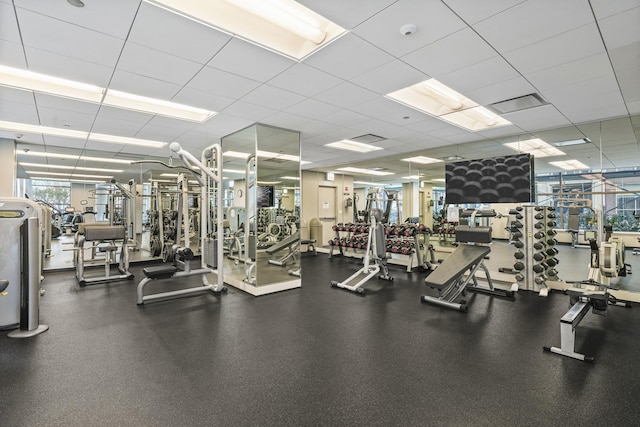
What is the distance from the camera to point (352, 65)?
2.88 m

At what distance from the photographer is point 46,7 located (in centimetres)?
204

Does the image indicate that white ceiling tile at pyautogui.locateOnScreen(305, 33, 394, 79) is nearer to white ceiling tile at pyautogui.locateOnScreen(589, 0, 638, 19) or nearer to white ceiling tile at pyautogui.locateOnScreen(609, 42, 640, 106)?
white ceiling tile at pyautogui.locateOnScreen(589, 0, 638, 19)

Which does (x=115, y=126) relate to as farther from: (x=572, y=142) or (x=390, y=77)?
(x=572, y=142)

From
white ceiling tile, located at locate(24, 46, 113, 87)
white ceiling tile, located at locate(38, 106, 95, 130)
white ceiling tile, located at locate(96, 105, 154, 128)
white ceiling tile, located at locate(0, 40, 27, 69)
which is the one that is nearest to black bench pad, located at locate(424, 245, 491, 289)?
white ceiling tile, located at locate(24, 46, 113, 87)

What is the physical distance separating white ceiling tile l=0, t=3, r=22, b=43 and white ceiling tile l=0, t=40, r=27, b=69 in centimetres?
10

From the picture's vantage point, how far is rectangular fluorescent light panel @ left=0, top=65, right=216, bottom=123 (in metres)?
3.25

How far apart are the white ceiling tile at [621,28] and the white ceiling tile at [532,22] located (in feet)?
0.56

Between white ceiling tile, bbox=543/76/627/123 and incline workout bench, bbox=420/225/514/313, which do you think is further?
incline workout bench, bbox=420/225/514/313

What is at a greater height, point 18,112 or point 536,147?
point 18,112

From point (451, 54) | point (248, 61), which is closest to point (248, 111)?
point (248, 61)

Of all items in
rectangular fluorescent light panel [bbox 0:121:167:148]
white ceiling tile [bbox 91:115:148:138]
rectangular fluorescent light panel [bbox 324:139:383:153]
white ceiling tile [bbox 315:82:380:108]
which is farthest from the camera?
rectangular fluorescent light panel [bbox 324:139:383:153]

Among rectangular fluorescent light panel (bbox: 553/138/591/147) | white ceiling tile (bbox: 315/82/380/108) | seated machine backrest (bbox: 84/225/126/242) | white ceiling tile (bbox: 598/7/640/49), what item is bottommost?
seated machine backrest (bbox: 84/225/126/242)

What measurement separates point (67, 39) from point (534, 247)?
612 centimetres

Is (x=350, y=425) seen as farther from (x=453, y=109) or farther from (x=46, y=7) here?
(x=453, y=109)
